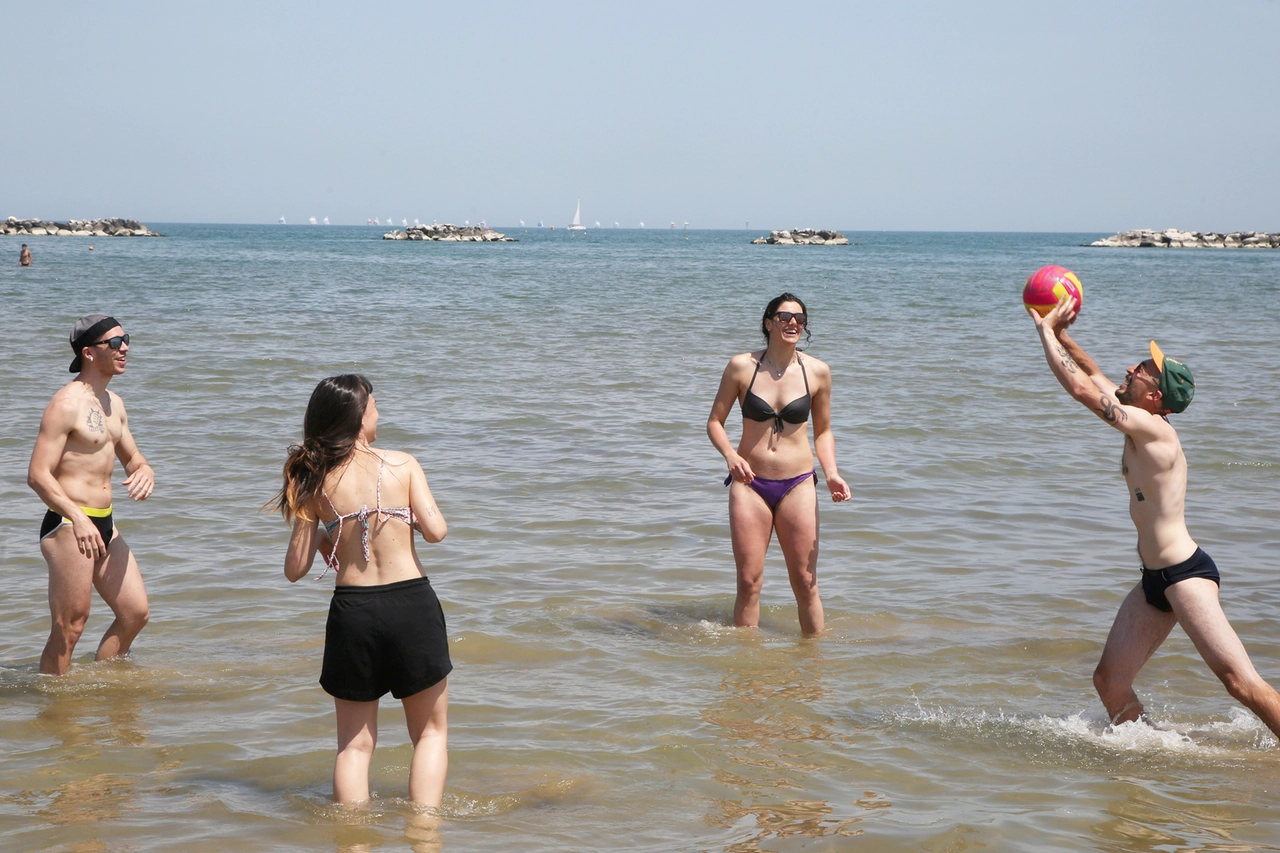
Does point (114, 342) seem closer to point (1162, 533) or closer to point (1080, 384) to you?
point (1080, 384)

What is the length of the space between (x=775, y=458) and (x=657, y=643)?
49.6 inches

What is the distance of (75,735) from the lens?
5.00 metres

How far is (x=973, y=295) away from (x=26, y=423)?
3073cm

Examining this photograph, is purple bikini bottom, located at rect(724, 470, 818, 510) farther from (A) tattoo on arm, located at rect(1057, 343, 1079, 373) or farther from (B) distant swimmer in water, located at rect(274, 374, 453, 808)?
(B) distant swimmer in water, located at rect(274, 374, 453, 808)

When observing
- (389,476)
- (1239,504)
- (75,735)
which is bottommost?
(75,735)

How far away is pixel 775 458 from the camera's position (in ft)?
20.6

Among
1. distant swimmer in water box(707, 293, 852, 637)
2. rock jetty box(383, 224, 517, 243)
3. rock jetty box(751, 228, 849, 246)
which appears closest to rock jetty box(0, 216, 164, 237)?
rock jetty box(383, 224, 517, 243)

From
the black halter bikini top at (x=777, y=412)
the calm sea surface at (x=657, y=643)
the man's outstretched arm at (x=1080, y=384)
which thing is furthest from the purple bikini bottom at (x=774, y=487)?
the man's outstretched arm at (x=1080, y=384)

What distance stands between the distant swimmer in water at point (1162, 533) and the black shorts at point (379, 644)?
268 centimetres

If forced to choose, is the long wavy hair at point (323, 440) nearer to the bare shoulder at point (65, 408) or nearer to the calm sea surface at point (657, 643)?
the calm sea surface at point (657, 643)

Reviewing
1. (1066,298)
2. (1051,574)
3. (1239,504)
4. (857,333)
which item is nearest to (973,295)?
(857,333)

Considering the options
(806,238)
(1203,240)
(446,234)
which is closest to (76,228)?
(446,234)

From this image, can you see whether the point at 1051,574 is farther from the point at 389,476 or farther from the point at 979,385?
the point at 979,385

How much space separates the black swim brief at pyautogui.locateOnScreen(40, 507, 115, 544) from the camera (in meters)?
5.36
